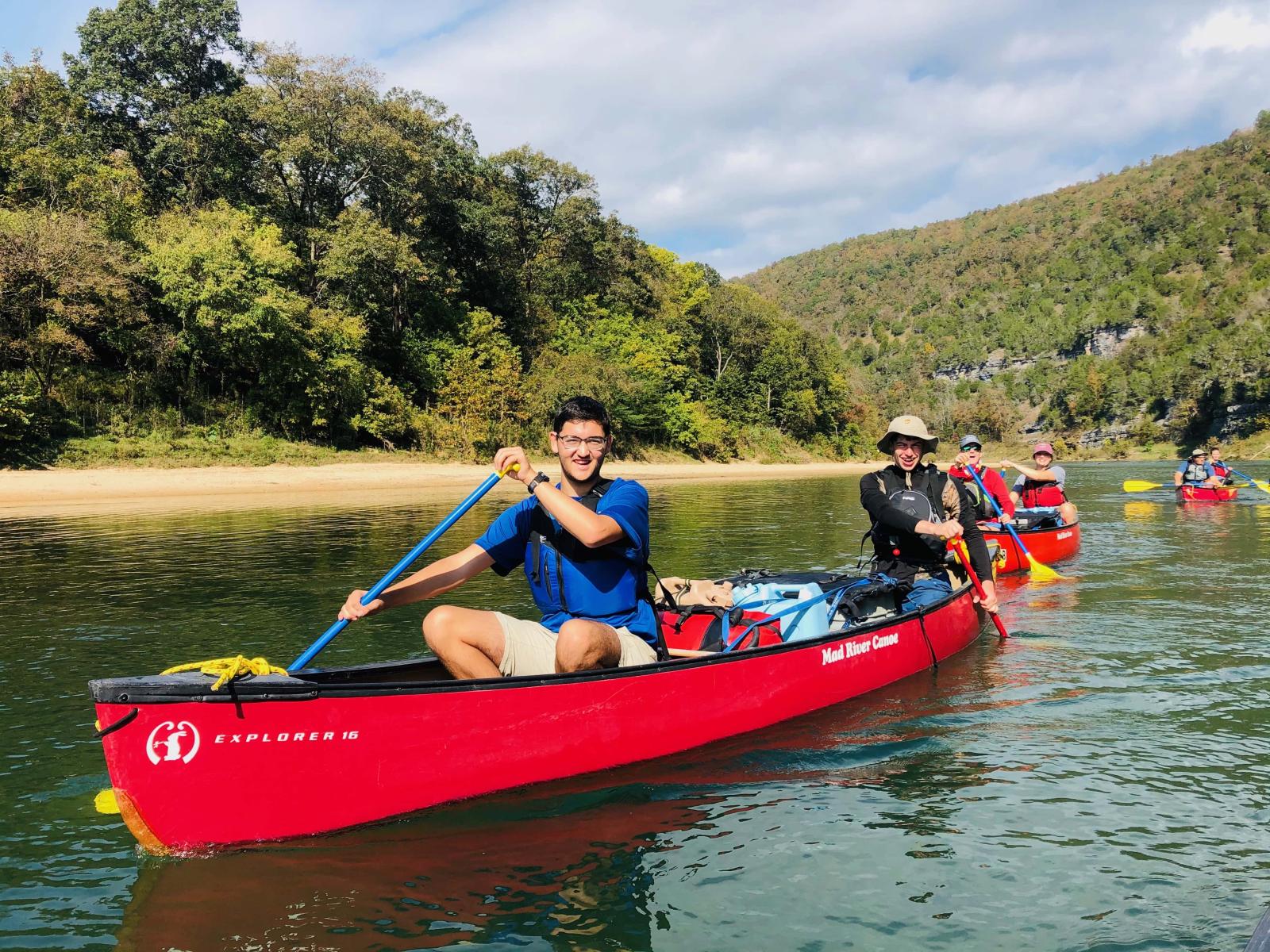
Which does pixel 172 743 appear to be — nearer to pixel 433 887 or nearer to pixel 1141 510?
pixel 433 887

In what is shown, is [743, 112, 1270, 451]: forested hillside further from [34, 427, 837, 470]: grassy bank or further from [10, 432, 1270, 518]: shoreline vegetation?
[34, 427, 837, 470]: grassy bank

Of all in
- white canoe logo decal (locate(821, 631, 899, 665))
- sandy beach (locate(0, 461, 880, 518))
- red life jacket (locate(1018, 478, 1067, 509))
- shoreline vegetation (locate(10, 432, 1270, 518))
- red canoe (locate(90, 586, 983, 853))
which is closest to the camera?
red canoe (locate(90, 586, 983, 853))

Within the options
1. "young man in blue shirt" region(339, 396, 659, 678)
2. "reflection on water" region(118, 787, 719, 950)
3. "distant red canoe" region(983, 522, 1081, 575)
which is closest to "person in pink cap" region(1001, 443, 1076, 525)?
"distant red canoe" region(983, 522, 1081, 575)

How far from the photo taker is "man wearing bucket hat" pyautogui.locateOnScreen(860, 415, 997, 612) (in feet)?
25.7

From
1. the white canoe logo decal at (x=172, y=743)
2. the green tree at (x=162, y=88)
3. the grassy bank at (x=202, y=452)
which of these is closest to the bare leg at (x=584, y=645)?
the white canoe logo decal at (x=172, y=743)

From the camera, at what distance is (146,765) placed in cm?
385

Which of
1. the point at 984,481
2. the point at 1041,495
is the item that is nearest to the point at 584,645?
the point at 984,481

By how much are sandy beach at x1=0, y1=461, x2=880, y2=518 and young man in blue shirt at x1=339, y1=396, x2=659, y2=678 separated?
19.2 meters

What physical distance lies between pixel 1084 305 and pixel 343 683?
440 feet

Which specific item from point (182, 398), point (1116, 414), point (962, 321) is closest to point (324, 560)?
point (182, 398)

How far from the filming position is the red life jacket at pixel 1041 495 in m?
14.7

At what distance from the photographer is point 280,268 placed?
29703mm

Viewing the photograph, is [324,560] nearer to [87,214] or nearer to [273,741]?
[273,741]

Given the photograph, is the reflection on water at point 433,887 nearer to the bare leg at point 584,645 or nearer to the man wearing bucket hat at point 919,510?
the bare leg at point 584,645
